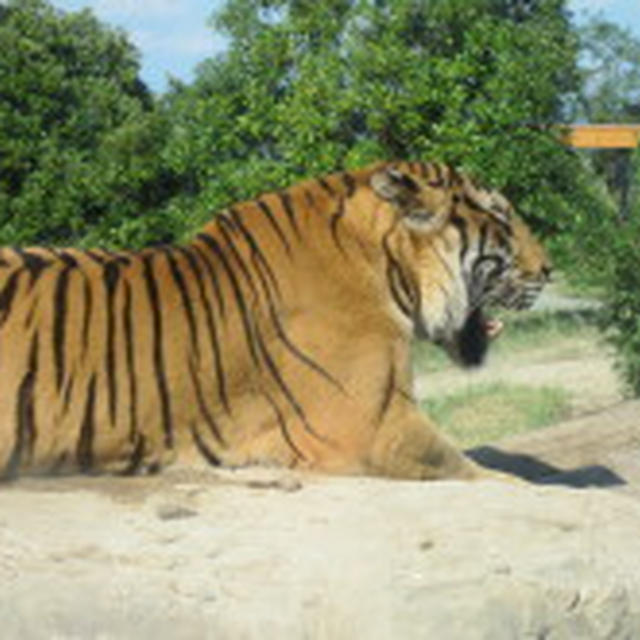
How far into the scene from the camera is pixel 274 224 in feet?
17.0

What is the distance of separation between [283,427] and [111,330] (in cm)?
65

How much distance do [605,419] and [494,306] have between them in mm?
1883

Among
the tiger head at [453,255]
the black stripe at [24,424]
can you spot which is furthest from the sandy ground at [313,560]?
the tiger head at [453,255]

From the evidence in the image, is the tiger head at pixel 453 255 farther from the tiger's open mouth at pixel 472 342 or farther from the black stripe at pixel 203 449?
the black stripe at pixel 203 449

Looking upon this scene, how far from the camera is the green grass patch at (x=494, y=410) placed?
40.0ft

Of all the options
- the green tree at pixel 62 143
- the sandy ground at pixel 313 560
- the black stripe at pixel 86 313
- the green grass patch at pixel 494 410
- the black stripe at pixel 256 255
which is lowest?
the green grass patch at pixel 494 410

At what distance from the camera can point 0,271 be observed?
4.88 meters

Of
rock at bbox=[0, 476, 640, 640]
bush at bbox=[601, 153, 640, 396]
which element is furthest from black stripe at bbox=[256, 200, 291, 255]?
bush at bbox=[601, 153, 640, 396]

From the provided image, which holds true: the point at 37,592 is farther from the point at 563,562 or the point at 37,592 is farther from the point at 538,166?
the point at 538,166

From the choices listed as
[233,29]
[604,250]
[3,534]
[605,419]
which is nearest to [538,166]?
[233,29]

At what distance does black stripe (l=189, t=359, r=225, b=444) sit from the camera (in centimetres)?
480

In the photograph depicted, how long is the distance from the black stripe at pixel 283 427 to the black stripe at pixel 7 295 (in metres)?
0.89

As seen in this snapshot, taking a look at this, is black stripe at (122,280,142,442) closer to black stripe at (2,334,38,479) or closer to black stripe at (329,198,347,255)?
black stripe at (2,334,38,479)

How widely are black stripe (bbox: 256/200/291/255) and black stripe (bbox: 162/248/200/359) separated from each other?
0.37 metres
